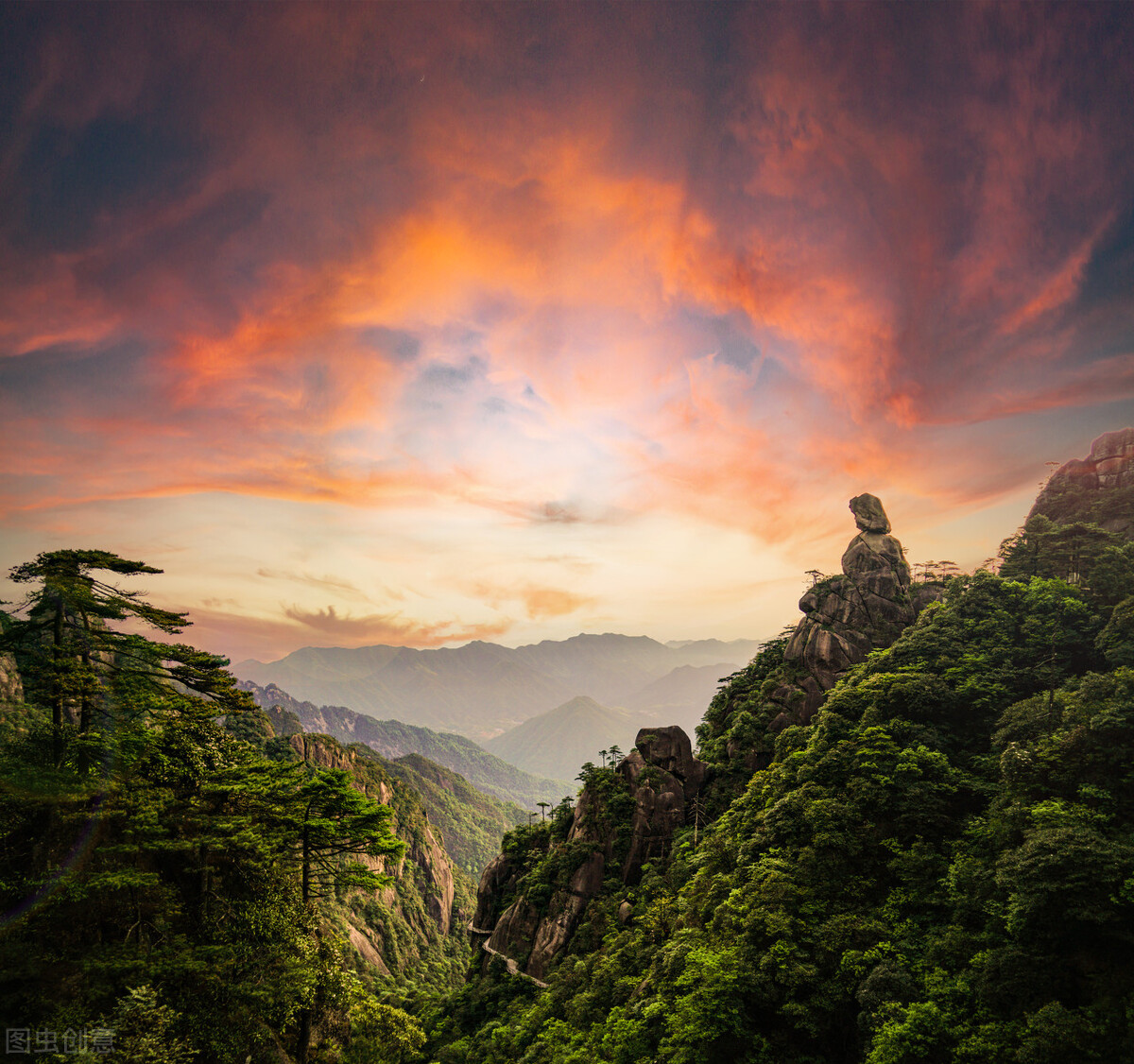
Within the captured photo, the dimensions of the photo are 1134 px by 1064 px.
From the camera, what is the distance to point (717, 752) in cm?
5012

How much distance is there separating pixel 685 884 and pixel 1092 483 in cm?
6293

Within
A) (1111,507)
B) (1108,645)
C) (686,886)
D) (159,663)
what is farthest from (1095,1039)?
(1111,507)

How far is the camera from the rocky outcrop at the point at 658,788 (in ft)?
148

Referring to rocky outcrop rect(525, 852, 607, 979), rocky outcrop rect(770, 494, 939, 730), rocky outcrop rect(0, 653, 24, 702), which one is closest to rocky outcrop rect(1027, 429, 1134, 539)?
rocky outcrop rect(770, 494, 939, 730)

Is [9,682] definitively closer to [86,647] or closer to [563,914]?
[86,647]

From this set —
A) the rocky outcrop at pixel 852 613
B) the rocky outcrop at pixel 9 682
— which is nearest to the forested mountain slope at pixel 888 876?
the rocky outcrop at pixel 852 613

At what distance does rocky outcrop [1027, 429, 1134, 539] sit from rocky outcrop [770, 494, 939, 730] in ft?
50.9

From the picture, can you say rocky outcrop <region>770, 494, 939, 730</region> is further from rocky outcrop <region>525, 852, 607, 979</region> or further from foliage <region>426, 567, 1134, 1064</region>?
rocky outcrop <region>525, 852, 607, 979</region>

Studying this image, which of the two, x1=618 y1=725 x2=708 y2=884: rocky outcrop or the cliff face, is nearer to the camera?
the cliff face

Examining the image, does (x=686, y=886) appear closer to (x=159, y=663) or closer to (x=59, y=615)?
(x=159, y=663)

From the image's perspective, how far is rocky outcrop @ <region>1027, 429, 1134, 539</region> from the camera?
53.3 metres

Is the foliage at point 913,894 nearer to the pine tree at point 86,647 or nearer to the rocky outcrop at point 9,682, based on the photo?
the pine tree at point 86,647

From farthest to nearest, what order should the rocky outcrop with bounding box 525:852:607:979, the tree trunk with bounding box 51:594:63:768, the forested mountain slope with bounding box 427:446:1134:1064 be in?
1. the rocky outcrop with bounding box 525:852:607:979
2. the tree trunk with bounding box 51:594:63:768
3. the forested mountain slope with bounding box 427:446:1134:1064

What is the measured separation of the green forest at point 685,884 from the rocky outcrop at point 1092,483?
1035 inches
